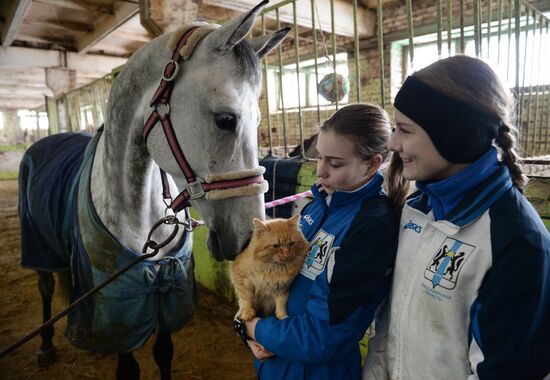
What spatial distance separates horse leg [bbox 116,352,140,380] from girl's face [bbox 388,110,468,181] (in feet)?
5.38

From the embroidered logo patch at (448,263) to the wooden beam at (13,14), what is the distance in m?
6.36

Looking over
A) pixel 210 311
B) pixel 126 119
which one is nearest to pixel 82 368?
pixel 210 311

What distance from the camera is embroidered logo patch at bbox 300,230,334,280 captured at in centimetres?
103

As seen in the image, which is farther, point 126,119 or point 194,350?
point 194,350

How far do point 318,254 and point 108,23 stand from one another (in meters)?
7.01

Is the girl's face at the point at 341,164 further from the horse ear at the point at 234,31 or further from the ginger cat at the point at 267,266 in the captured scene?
the horse ear at the point at 234,31

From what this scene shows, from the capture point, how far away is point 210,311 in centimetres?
316

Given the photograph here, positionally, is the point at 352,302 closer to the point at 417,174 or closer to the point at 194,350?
the point at 417,174

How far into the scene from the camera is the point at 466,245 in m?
0.79

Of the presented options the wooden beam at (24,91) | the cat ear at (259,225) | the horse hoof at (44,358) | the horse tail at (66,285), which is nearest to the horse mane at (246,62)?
the cat ear at (259,225)

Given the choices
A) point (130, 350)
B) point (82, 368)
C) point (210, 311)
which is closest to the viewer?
point (130, 350)

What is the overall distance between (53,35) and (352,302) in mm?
9421

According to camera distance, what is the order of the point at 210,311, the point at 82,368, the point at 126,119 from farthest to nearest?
1. the point at 210,311
2. the point at 82,368
3. the point at 126,119

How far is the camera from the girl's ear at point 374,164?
1.03 metres
